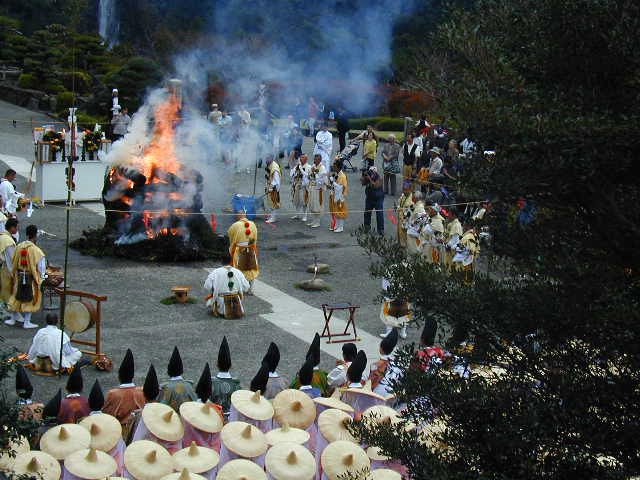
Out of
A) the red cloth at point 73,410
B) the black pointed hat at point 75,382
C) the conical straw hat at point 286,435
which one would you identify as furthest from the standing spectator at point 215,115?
the conical straw hat at point 286,435

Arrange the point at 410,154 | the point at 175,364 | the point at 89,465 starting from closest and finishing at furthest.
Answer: the point at 89,465
the point at 175,364
the point at 410,154

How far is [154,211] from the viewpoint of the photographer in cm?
1908

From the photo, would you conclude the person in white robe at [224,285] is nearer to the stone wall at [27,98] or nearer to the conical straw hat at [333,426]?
the conical straw hat at [333,426]

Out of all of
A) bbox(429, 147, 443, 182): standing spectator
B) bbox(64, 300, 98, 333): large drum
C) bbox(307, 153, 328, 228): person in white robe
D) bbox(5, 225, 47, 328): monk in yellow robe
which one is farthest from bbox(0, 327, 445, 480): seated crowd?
bbox(429, 147, 443, 182): standing spectator

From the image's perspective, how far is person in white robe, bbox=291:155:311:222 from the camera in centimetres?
2317

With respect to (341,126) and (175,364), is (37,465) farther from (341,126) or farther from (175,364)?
(341,126)

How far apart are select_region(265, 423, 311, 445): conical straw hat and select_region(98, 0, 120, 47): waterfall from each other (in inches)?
1298

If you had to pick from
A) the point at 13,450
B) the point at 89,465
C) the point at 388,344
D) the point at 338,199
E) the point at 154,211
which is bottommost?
the point at 89,465

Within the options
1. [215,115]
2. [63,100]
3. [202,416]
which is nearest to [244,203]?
[215,115]

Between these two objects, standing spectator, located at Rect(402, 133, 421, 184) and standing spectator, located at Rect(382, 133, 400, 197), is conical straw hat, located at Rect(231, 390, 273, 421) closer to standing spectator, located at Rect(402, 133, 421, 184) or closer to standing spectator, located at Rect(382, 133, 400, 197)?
standing spectator, located at Rect(382, 133, 400, 197)

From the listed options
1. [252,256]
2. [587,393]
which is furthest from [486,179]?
[252,256]

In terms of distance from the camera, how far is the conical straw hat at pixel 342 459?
8719 mm

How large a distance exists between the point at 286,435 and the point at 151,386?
170 centimetres

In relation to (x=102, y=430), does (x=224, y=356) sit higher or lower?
higher
